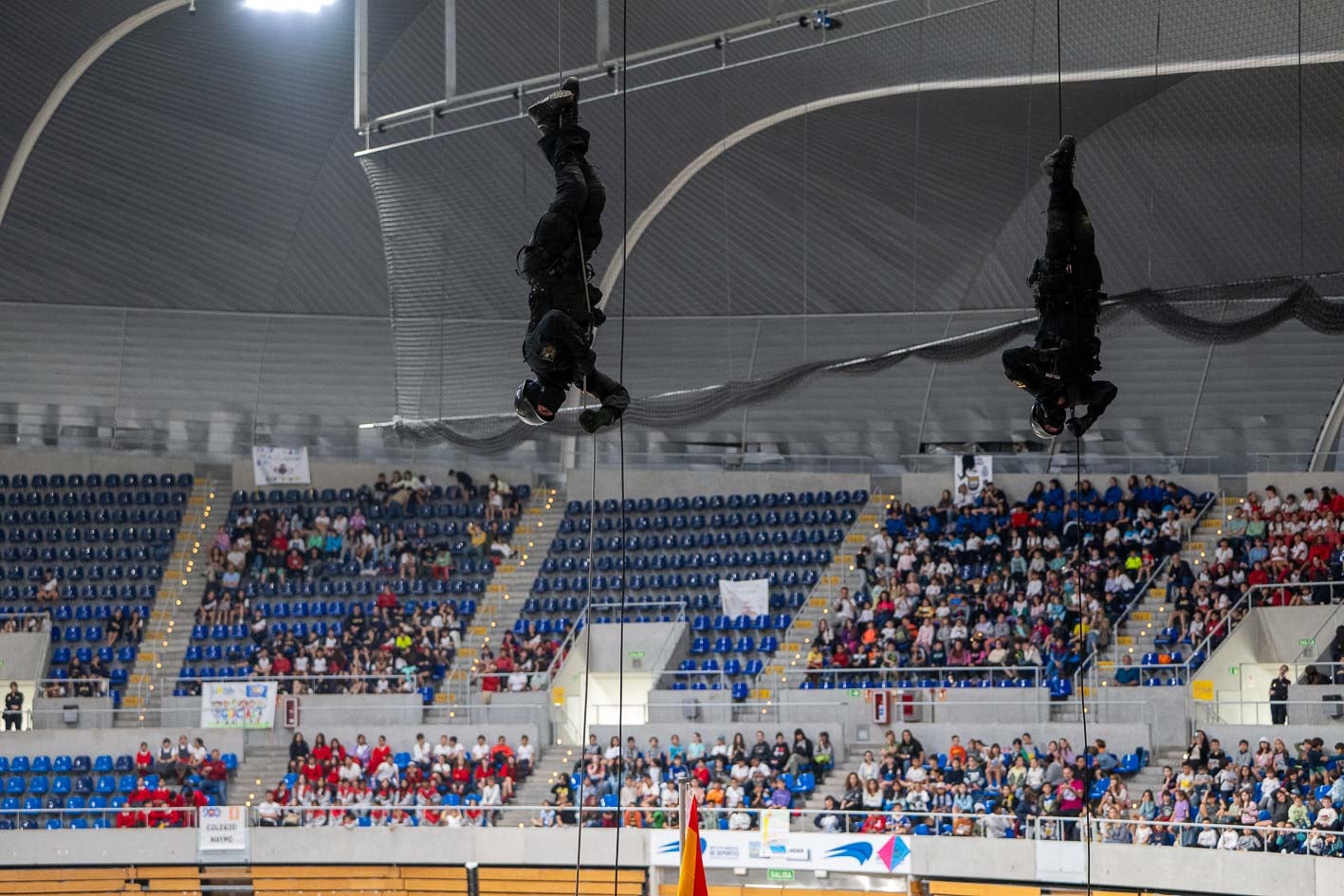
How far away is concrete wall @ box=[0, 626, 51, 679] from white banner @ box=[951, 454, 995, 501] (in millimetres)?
15771

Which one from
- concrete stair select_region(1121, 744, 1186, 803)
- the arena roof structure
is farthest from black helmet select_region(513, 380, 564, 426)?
concrete stair select_region(1121, 744, 1186, 803)

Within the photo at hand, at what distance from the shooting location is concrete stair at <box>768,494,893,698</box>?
→ 28500 millimetres

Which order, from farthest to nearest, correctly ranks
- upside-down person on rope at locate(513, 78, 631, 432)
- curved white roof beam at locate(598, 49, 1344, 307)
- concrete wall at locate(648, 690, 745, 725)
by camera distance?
concrete wall at locate(648, 690, 745, 725), curved white roof beam at locate(598, 49, 1344, 307), upside-down person on rope at locate(513, 78, 631, 432)

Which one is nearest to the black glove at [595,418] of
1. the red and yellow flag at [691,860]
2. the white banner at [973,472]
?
the red and yellow flag at [691,860]

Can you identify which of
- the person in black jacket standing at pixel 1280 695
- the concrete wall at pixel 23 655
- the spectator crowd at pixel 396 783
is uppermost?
the concrete wall at pixel 23 655

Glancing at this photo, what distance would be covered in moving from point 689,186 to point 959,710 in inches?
412

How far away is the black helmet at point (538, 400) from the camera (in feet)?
41.5

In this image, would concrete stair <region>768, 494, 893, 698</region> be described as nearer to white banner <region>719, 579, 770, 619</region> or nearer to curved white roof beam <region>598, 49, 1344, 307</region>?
white banner <region>719, 579, 770, 619</region>

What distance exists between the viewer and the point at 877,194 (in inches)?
1156

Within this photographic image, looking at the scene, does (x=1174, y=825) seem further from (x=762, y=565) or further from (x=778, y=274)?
(x=778, y=274)

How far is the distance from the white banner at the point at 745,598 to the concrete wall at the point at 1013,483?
3388 millimetres

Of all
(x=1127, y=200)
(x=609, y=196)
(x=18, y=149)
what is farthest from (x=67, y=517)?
(x=1127, y=200)

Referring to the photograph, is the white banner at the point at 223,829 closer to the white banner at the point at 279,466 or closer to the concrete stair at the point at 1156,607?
the white banner at the point at 279,466

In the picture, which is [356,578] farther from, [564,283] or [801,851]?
[564,283]
